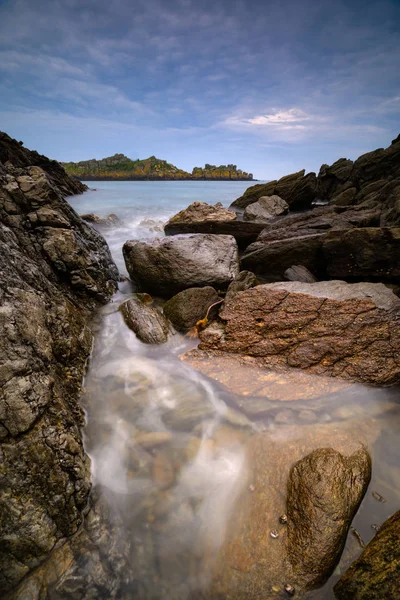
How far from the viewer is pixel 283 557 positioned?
206cm

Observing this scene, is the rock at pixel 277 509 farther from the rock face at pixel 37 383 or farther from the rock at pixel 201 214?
the rock at pixel 201 214

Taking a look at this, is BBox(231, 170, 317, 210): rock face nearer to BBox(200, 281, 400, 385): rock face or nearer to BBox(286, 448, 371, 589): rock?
BBox(200, 281, 400, 385): rock face

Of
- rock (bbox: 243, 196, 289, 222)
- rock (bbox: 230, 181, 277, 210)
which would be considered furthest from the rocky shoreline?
rock (bbox: 230, 181, 277, 210)

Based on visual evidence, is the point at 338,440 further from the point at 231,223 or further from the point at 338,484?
the point at 231,223

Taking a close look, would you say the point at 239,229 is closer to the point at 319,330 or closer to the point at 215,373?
the point at 319,330

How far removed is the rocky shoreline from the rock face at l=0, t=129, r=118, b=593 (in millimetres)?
12

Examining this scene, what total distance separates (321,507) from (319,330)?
2.29 meters

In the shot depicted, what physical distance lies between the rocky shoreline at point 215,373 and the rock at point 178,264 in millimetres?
28

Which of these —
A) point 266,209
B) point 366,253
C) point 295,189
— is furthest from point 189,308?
point 295,189

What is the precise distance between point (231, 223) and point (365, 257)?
4.46 metres

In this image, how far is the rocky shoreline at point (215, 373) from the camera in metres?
1.99

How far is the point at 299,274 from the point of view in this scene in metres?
6.09

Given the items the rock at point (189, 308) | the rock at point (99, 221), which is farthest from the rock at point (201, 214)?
the rock at point (189, 308)

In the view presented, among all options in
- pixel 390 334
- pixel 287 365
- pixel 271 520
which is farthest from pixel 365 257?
pixel 271 520
